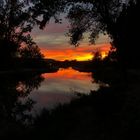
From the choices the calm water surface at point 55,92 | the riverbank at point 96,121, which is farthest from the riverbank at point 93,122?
the calm water surface at point 55,92

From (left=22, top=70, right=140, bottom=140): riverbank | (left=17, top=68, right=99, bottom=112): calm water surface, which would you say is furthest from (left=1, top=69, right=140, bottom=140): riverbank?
(left=17, top=68, right=99, bottom=112): calm water surface

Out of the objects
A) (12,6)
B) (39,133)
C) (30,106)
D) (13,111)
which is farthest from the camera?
(12,6)

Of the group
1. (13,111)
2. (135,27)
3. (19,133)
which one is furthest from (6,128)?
(135,27)

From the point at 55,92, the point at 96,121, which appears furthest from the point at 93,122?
the point at 55,92

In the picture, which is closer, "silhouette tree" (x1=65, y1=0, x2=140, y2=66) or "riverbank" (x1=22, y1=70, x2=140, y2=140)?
"riverbank" (x1=22, y1=70, x2=140, y2=140)

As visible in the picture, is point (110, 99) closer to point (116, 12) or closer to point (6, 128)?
point (6, 128)

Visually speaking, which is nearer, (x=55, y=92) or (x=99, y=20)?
(x=99, y=20)

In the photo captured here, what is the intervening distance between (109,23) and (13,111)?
30.1 ft

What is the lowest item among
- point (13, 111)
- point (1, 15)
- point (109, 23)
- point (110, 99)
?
point (13, 111)

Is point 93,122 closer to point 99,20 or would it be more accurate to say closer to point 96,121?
point 96,121

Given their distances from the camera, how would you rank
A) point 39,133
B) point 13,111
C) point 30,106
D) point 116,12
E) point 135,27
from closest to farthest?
1. point 39,133
2. point 13,111
3. point 30,106
4. point 116,12
5. point 135,27

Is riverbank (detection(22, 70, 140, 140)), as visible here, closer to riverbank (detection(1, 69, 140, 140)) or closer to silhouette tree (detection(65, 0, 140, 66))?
riverbank (detection(1, 69, 140, 140))

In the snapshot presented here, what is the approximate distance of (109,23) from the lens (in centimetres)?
2922

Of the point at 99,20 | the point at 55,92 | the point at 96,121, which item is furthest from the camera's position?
the point at 55,92
